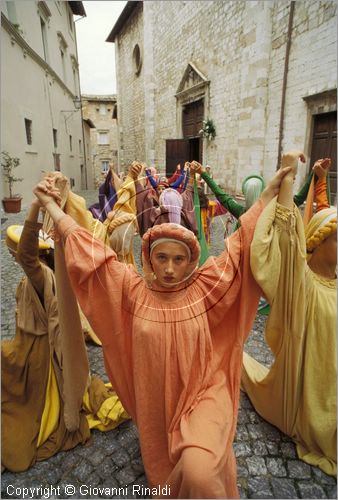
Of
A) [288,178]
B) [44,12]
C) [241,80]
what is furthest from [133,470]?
[44,12]

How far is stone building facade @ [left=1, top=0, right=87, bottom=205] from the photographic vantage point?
32.3 feet

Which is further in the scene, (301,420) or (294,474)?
(301,420)

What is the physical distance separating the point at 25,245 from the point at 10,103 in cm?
1074

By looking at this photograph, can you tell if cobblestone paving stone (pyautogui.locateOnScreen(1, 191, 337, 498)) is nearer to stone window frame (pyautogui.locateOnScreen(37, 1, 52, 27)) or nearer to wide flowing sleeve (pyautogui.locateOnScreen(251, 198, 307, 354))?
wide flowing sleeve (pyautogui.locateOnScreen(251, 198, 307, 354))

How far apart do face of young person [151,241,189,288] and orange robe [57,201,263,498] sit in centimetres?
15

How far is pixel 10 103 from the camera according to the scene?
999 cm

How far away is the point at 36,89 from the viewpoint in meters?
12.1

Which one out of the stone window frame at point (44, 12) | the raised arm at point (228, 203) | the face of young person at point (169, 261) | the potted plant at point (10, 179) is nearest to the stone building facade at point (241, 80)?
the raised arm at point (228, 203)

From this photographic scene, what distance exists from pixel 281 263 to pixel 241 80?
10002 millimetres

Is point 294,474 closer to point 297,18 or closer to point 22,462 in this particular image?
point 22,462

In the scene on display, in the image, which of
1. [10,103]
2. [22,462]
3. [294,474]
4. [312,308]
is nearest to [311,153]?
[312,308]

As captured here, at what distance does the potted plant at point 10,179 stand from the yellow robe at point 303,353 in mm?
10548

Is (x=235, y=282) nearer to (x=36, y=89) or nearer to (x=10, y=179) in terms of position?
(x=10, y=179)

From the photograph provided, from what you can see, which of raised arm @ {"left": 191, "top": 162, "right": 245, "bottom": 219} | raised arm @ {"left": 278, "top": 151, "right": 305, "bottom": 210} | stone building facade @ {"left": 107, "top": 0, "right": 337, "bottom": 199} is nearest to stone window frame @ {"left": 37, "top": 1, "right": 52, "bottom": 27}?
stone building facade @ {"left": 107, "top": 0, "right": 337, "bottom": 199}
